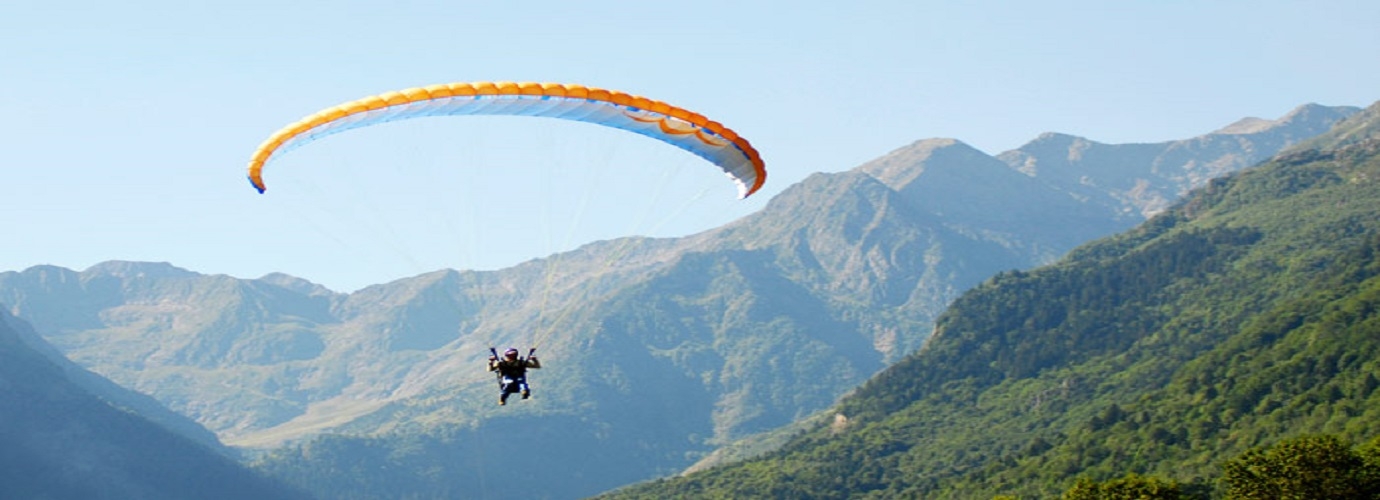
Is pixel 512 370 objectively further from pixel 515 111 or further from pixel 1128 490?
pixel 1128 490

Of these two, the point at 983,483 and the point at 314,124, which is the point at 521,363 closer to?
the point at 314,124

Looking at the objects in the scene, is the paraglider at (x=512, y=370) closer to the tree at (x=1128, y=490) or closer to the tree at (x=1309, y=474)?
the tree at (x=1128, y=490)

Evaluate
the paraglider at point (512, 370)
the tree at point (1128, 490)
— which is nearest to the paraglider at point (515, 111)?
the paraglider at point (512, 370)

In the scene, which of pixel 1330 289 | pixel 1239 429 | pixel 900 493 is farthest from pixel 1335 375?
pixel 900 493

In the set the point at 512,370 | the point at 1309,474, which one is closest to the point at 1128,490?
the point at 1309,474

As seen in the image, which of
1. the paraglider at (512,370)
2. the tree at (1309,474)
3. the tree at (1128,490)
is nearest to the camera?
the paraglider at (512,370)

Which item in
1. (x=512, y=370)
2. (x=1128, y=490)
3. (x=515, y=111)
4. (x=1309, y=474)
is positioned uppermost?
(x=515, y=111)

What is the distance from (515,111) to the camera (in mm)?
59062

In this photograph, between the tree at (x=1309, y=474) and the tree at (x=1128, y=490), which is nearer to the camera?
the tree at (x=1309, y=474)

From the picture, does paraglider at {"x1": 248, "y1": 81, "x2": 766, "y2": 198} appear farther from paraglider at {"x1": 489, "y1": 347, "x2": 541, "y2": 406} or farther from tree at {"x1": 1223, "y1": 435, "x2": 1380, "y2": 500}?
→ tree at {"x1": 1223, "y1": 435, "x2": 1380, "y2": 500}

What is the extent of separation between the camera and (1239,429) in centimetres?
14500

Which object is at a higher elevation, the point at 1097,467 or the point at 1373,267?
the point at 1373,267

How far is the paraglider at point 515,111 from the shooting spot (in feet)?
186

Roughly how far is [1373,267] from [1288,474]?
125 m
